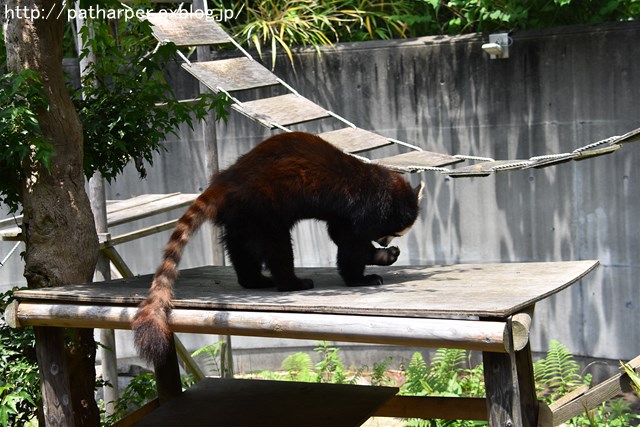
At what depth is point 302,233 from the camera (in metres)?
7.71

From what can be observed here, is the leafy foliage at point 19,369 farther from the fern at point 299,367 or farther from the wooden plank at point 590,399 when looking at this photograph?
the fern at point 299,367

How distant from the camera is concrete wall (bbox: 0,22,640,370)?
6699 millimetres

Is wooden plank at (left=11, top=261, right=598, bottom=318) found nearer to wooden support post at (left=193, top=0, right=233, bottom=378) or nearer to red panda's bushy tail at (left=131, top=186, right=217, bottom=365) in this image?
red panda's bushy tail at (left=131, top=186, right=217, bottom=365)

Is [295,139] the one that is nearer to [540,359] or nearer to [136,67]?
[136,67]

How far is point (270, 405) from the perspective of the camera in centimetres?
467

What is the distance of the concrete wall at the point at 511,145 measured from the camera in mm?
6699

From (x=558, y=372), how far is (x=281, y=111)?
115 inches

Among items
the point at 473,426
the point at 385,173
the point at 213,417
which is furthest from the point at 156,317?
the point at 473,426

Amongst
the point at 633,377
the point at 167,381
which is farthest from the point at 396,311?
the point at 167,381

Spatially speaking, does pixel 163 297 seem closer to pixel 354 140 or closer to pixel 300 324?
pixel 300 324

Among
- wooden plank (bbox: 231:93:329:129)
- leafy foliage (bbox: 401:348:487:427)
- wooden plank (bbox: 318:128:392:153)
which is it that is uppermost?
wooden plank (bbox: 231:93:329:129)

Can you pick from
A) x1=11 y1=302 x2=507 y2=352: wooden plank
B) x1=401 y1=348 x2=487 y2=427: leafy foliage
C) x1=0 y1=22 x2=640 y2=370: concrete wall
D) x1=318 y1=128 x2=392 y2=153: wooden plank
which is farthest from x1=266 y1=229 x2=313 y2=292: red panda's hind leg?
x1=0 y1=22 x2=640 y2=370: concrete wall

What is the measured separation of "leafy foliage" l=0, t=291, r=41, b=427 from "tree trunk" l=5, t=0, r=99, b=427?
0.56ft

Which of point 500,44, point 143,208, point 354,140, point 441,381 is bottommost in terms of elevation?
point 441,381
